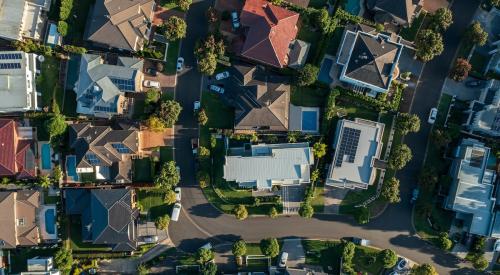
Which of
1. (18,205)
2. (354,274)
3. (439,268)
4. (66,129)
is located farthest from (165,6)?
(439,268)

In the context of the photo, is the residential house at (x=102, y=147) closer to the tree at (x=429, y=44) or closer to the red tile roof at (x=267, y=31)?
the red tile roof at (x=267, y=31)

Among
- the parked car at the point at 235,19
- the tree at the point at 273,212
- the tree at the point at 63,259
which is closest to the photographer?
the tree at the point at 63,259

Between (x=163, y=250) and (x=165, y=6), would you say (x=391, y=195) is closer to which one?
Answer: (x=163, y=250)

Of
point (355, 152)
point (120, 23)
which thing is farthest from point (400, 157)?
point (120, 23)

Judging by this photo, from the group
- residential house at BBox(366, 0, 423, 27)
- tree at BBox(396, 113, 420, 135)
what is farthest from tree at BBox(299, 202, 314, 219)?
residential house at BBox(366, 0, 423, 27)

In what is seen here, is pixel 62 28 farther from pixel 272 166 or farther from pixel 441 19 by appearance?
pixel 441 19

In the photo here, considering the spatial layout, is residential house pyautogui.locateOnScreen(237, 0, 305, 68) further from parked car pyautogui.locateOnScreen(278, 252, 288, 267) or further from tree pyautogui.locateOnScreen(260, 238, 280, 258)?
parked car pyautogui.locateOnScreen(278, 252, 288, 267)

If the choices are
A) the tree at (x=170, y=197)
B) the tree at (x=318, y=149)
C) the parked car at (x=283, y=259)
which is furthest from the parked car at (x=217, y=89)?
the parked car at (x=283, y=259)
